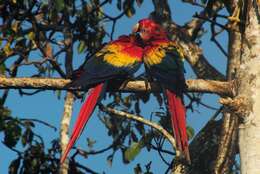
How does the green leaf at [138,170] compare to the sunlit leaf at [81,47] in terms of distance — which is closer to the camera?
the green leaf at [138,170]

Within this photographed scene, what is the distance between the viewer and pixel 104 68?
15.5 feet

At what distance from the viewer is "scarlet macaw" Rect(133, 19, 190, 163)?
4.17 m

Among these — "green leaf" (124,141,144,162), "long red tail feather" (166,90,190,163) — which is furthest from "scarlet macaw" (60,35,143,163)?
"green leaf" (124,141,144,162)

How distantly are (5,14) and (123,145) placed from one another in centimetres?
160

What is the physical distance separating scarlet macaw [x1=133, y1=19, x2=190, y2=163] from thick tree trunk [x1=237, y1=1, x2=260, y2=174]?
0.90 metres

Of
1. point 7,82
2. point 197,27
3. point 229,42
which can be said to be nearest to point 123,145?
point 197,27

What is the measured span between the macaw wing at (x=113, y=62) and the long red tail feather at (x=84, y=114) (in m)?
0.06

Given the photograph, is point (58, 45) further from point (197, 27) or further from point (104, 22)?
point (197, 27)

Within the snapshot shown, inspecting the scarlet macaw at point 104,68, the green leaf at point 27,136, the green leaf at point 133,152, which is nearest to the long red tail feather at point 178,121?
the scarlet macaw at point 104,68

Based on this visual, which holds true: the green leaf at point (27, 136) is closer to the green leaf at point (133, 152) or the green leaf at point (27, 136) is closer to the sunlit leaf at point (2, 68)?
the sunlit leaf at point (2, 68)

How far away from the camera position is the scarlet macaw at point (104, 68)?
4242mm

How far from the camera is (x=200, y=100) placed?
6.25m

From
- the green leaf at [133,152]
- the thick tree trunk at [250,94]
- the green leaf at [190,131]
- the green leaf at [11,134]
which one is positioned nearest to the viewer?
the thick tree trunk at [250,94]

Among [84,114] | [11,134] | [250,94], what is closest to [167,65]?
[84,114]
